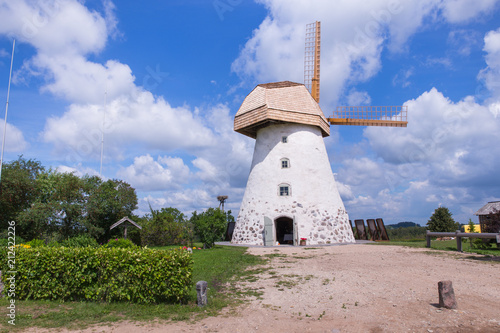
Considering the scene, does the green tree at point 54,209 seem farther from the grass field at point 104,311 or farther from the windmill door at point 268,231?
the grass field at point 104,311

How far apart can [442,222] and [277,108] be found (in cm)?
1999

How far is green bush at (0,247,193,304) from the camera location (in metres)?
6.43

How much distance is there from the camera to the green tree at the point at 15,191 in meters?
19.8

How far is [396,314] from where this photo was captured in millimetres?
5605

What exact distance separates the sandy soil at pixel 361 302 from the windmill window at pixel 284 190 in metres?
8.90

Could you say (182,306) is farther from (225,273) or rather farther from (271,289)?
(225,273)

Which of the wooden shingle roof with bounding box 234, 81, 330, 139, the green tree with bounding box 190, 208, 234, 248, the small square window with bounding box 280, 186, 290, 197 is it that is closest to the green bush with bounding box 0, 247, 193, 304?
the green tree with bounding box 190, 208, 234, 248

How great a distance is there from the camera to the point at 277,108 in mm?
19203

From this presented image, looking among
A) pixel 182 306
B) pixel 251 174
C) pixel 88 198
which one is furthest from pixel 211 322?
pixel 88 198

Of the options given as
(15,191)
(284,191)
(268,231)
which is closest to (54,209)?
(15,191)

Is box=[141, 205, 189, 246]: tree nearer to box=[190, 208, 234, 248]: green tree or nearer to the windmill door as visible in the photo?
box=[190, 208, 234, 248]: green tree

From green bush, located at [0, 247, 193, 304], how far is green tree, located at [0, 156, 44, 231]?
15.9m

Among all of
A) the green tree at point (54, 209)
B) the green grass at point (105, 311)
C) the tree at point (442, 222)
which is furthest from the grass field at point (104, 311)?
the tree at point (442, 222)

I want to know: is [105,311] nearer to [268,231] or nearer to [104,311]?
[104,311]
